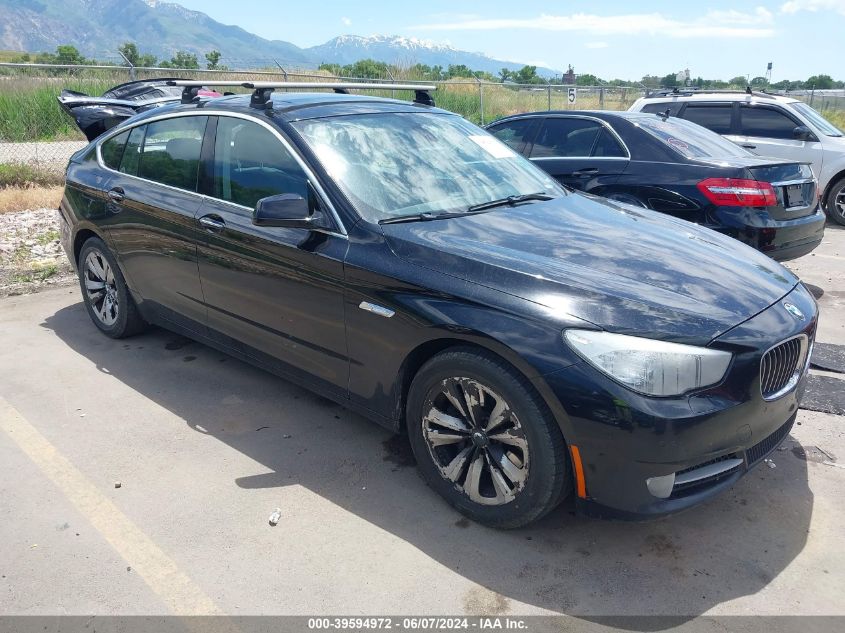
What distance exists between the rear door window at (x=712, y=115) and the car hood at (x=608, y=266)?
21.6 feet

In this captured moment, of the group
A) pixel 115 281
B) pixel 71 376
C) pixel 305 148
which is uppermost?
pixel 305 148

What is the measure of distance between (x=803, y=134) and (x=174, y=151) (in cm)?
854

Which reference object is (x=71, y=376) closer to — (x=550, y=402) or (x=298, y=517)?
(x=298, y=517)

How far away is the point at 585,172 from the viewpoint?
6.72 meters

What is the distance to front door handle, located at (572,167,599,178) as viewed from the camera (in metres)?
6.64

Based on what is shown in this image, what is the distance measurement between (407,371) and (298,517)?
834mm

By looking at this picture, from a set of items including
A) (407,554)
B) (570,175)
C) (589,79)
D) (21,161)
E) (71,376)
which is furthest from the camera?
(589,79)

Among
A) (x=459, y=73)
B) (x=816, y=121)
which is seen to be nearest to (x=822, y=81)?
(x=459, y=73)

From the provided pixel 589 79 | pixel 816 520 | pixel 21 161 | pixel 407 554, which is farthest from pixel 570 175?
pixel 589 79

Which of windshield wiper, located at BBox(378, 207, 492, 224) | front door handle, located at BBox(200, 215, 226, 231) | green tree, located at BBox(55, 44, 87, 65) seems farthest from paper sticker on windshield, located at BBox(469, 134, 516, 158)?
green tree, located at BBox(55, 44, 87, 65)

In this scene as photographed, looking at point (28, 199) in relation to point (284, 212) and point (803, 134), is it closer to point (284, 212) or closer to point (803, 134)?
point (284, 212)

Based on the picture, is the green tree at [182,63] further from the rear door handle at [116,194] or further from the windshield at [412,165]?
the windshield at [412,165]

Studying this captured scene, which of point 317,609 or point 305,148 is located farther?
point 305,148

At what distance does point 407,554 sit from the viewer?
115 inches
